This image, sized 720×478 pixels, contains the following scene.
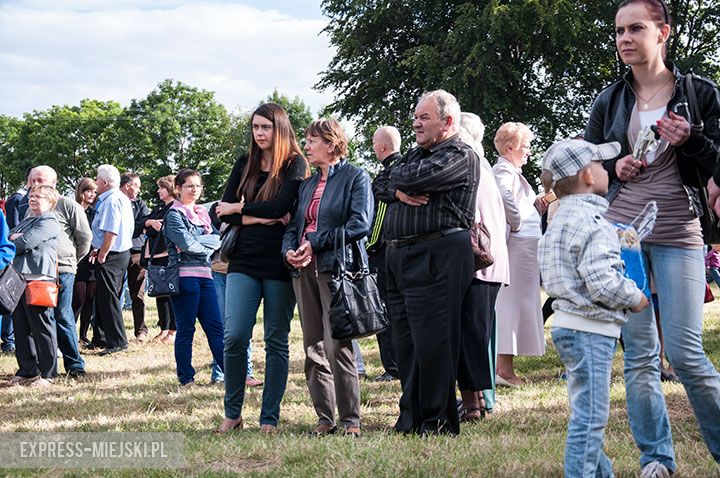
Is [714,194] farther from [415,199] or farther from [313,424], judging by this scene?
[313,424]

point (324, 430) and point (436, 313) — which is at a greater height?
point (436, 313)

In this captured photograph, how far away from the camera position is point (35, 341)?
8492mm

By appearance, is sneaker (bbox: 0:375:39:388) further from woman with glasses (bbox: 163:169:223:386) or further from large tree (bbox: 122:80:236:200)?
large tree (bbox: 122:80:236:200)

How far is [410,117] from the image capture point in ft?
91.8

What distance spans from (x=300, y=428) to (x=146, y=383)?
290 cm

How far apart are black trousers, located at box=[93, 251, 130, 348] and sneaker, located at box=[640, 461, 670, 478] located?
8.17 meters

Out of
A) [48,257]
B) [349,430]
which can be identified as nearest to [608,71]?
[48,257]

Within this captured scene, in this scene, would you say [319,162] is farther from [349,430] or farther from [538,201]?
[538,201]

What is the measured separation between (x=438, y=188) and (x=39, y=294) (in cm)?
477

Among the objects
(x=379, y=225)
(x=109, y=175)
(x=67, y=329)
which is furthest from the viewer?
(x=109, y=175)

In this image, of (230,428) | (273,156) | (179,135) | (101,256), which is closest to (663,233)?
(273,156)

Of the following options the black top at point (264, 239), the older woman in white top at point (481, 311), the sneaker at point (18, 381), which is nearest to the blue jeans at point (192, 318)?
the sneaker at point (18, 381)

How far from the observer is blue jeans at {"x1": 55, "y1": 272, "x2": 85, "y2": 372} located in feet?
29.0

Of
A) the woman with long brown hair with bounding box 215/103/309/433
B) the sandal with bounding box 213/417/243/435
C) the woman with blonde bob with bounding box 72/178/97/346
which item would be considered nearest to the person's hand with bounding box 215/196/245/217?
the woman with long brown hair with bounding box 215/103/309/433
